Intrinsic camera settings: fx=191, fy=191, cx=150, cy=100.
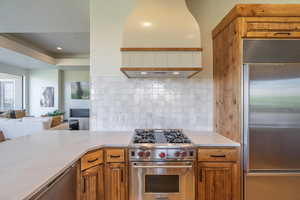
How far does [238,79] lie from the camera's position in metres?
1.87

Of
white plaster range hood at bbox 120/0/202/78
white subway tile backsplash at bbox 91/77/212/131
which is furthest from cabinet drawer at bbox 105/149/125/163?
white plaster range hood at bbox 120/0/202/78

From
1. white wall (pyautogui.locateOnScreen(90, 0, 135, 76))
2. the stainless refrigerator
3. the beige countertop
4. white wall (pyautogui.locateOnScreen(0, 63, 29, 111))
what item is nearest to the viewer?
the beige countertop

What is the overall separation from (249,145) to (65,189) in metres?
1.65

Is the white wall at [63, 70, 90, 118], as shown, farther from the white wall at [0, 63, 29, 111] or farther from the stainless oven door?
the stainless oven door

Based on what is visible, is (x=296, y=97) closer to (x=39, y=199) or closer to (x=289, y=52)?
(x=289, y=52)

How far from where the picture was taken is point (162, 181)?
73.7 inches

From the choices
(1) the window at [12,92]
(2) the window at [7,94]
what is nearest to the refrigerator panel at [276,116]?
(1) the window at [12,92]

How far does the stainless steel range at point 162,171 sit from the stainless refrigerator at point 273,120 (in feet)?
1.91

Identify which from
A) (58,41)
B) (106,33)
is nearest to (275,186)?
(106,33)

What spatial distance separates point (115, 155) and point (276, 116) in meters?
1.59

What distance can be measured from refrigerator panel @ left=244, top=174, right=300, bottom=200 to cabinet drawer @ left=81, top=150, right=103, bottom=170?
56.3 inches

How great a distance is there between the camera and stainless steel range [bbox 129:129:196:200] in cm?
184

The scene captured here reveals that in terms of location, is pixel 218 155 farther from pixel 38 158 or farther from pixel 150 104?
pixel 38 158

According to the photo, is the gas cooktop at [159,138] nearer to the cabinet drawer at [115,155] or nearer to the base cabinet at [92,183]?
the cabinet drawer at [115,155]
